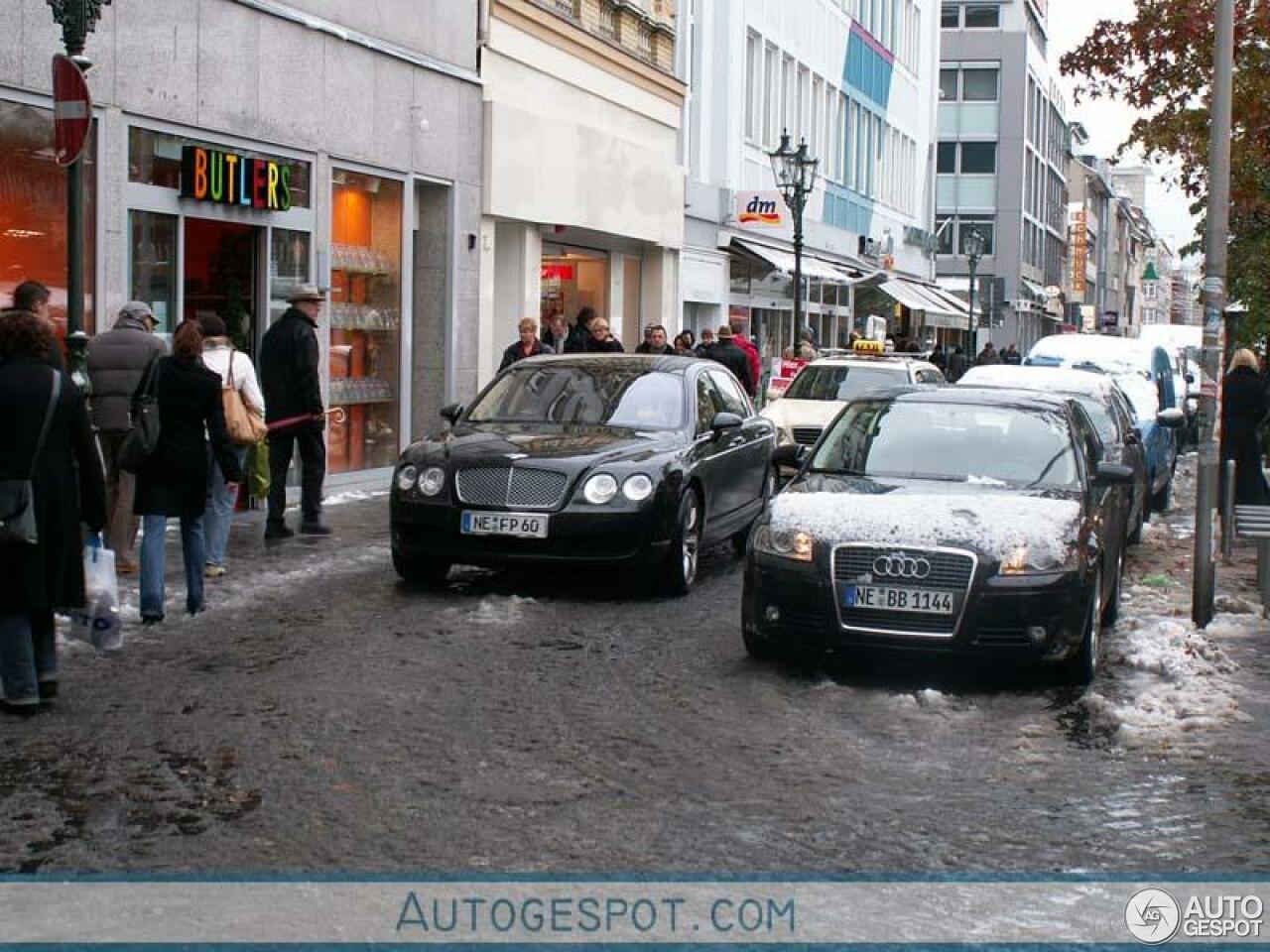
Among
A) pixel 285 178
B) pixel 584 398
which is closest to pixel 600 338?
→ pixel 285 178

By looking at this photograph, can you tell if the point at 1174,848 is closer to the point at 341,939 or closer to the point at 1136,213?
the point at 341,939

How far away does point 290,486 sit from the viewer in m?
18.1

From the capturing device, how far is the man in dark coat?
2330 cm

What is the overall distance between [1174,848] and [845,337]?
4207 centimetres

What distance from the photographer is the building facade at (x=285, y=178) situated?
1443 centimetres

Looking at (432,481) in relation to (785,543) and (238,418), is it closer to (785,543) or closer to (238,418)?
(238,418)

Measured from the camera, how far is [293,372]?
47.9ft

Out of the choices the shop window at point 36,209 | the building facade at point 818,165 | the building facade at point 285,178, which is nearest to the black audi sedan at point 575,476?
the shop window at point 36,209

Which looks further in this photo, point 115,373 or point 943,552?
point 115,373

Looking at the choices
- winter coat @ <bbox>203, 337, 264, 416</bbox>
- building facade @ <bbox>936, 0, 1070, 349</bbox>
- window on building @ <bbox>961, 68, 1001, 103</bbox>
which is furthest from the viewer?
window on building @ <bbox>961, 68, 1001, 103</bbox>

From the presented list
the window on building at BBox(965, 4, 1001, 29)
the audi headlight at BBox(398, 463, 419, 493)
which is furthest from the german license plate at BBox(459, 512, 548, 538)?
the window on building at BBox(965, 4, 1001, 29)

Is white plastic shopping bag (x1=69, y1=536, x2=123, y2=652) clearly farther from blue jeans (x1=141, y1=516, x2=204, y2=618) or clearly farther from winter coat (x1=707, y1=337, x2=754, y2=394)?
winter coat (x1=707, y1=337, x2=754, y2=394)

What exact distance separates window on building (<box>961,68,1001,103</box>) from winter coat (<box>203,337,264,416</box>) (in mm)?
74576

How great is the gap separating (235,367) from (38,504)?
4.54m
